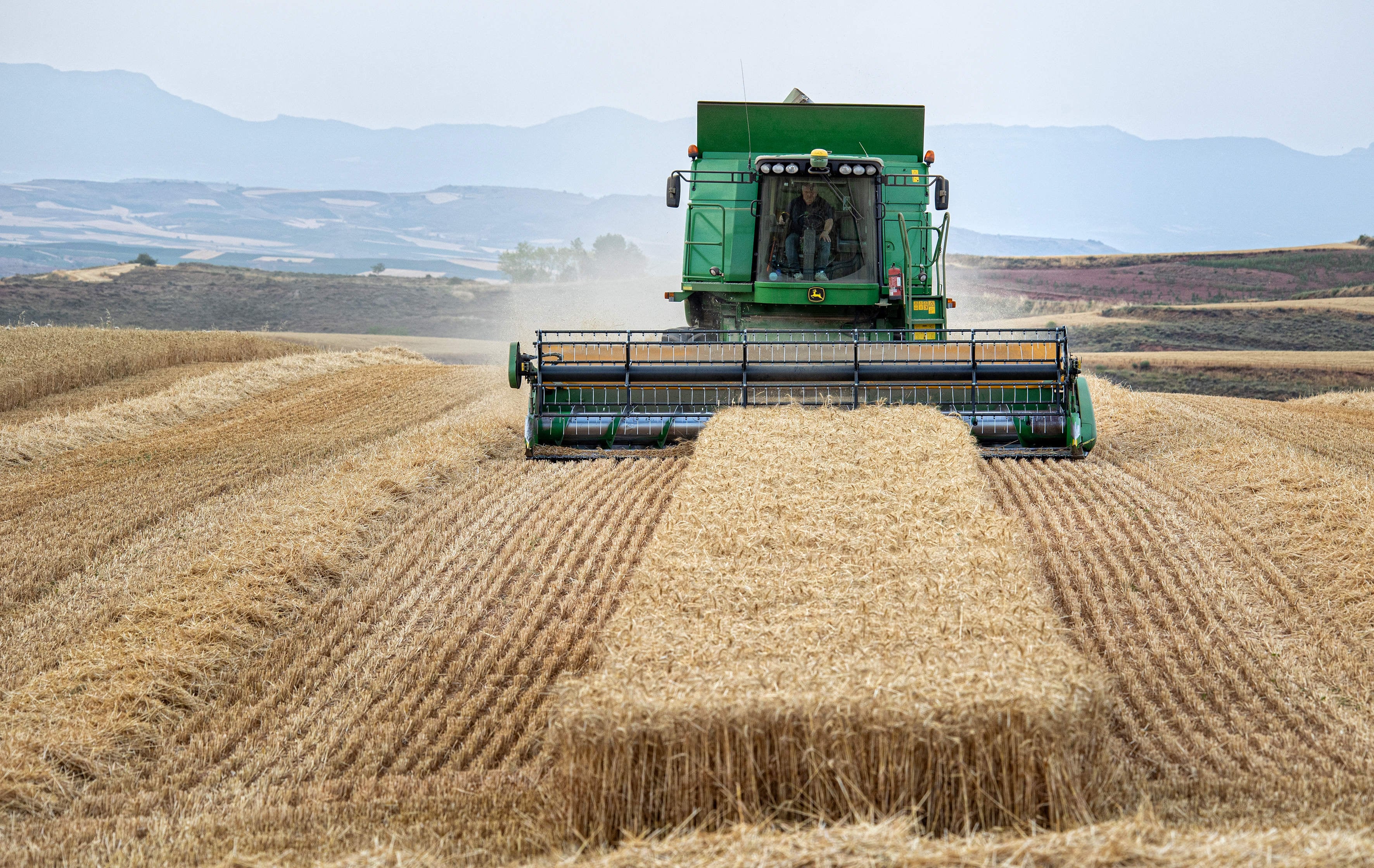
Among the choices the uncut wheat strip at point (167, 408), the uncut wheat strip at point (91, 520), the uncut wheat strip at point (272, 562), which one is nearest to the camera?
the uncut wheat strip at point (272, 562)

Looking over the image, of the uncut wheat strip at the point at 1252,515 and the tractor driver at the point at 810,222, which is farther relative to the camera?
the tractor driver at the point at 810,222

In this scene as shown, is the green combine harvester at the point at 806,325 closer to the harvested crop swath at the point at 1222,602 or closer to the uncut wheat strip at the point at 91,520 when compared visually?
the harvested crop swath at the point at 1222,602

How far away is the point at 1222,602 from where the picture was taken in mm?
5617

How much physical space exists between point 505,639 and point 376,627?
0.80 meters

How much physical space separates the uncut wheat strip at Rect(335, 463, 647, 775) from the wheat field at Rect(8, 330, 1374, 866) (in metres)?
0.03

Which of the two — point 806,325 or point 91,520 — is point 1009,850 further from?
point 91,520

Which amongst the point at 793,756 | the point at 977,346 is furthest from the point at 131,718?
the point at 977,346

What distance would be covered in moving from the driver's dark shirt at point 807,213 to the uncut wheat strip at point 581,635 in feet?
11.4

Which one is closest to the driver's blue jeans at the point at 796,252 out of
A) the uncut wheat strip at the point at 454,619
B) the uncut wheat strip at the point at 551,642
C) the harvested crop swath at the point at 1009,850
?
the uncut wheat strip at the point at 551,642

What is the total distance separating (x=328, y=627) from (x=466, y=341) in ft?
105

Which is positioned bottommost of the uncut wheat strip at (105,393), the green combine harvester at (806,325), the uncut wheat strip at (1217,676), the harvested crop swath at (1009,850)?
the uncut wheat strip at (105,393)

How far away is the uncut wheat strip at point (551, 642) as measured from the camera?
430cm

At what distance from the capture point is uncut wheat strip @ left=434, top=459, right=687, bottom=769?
14.1 feet

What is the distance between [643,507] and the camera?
7266 millimetres
